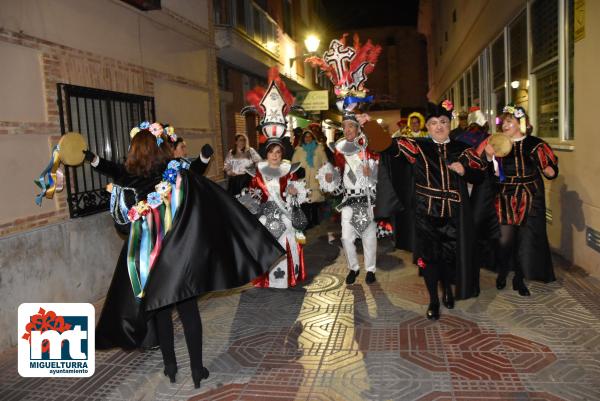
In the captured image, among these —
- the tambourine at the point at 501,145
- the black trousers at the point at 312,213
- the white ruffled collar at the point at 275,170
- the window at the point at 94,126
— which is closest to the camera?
the tambourine at the point at 501,145

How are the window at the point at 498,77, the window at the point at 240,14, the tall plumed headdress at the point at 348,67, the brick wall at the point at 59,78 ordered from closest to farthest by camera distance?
the brick wall at the point at 59,78
the tall plumed headdress at the point at 348,67
the window at the point at 498,77
the window at the point at 240,14

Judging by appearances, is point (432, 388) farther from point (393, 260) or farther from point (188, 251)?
point (393, 260)

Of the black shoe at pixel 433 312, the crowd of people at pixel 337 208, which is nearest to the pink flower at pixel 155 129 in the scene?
the crowd of people at pixel 337 208

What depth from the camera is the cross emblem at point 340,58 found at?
6.59 m

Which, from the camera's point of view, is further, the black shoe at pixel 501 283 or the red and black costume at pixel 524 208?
the black shoe at pixel 501 283

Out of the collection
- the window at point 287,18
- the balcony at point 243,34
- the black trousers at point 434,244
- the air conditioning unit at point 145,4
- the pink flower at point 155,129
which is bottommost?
the black trousers at point 434,244

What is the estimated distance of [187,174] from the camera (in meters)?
3.88

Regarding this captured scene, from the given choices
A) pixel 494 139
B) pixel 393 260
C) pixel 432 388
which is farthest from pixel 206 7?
pixel 432 388

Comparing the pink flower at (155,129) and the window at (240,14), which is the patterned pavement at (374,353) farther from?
the window at (240,14)

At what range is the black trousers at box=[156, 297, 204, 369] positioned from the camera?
12.3 feet

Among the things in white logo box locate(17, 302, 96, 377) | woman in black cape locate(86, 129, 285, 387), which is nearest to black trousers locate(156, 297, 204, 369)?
woman in black cape locate(86, 129, 285, 387)

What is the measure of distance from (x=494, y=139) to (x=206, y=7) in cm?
773

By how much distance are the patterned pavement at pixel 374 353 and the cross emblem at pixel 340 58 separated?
9.25ft

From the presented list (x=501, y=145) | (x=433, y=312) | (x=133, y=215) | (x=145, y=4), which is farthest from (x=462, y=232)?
(x=145, y=4)
